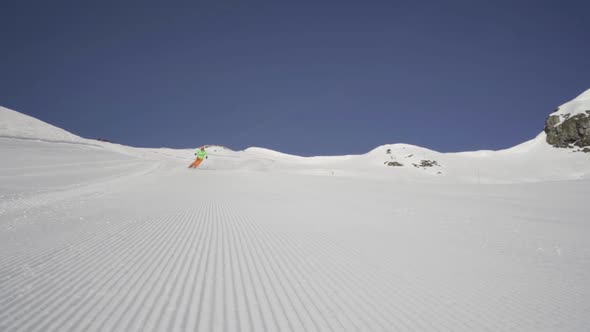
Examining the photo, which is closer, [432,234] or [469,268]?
[469,268]

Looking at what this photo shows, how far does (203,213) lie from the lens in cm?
789

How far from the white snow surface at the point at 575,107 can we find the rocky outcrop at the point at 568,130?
0.26m

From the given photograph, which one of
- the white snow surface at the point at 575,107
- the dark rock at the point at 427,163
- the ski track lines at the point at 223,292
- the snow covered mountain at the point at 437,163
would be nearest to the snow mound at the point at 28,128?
the snow covered mountain at the point at 437,163

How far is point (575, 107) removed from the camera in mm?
48969

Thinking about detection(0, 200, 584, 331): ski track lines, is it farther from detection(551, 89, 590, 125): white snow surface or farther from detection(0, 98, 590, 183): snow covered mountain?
detection(551, 89, 590, 125): white snow surface

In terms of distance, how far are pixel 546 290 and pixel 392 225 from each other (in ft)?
12.6

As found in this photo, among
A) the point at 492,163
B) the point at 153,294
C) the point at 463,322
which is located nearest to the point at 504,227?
the point at 463,322

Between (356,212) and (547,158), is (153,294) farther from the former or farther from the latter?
(547,158)

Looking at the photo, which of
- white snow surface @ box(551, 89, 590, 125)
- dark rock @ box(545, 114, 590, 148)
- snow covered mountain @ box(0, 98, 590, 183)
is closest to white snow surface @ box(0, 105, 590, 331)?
snow covered mountain @ box(0, 98, 590, 183)

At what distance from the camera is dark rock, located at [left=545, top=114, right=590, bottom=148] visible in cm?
4322

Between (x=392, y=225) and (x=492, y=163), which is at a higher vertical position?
(x=492, y=163)

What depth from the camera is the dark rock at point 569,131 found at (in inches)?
1702

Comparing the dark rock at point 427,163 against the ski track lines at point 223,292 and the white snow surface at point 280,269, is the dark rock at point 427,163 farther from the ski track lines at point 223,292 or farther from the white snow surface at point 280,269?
the ski track lines at point 223,292

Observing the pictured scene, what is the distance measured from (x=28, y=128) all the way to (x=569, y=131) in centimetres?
7942
